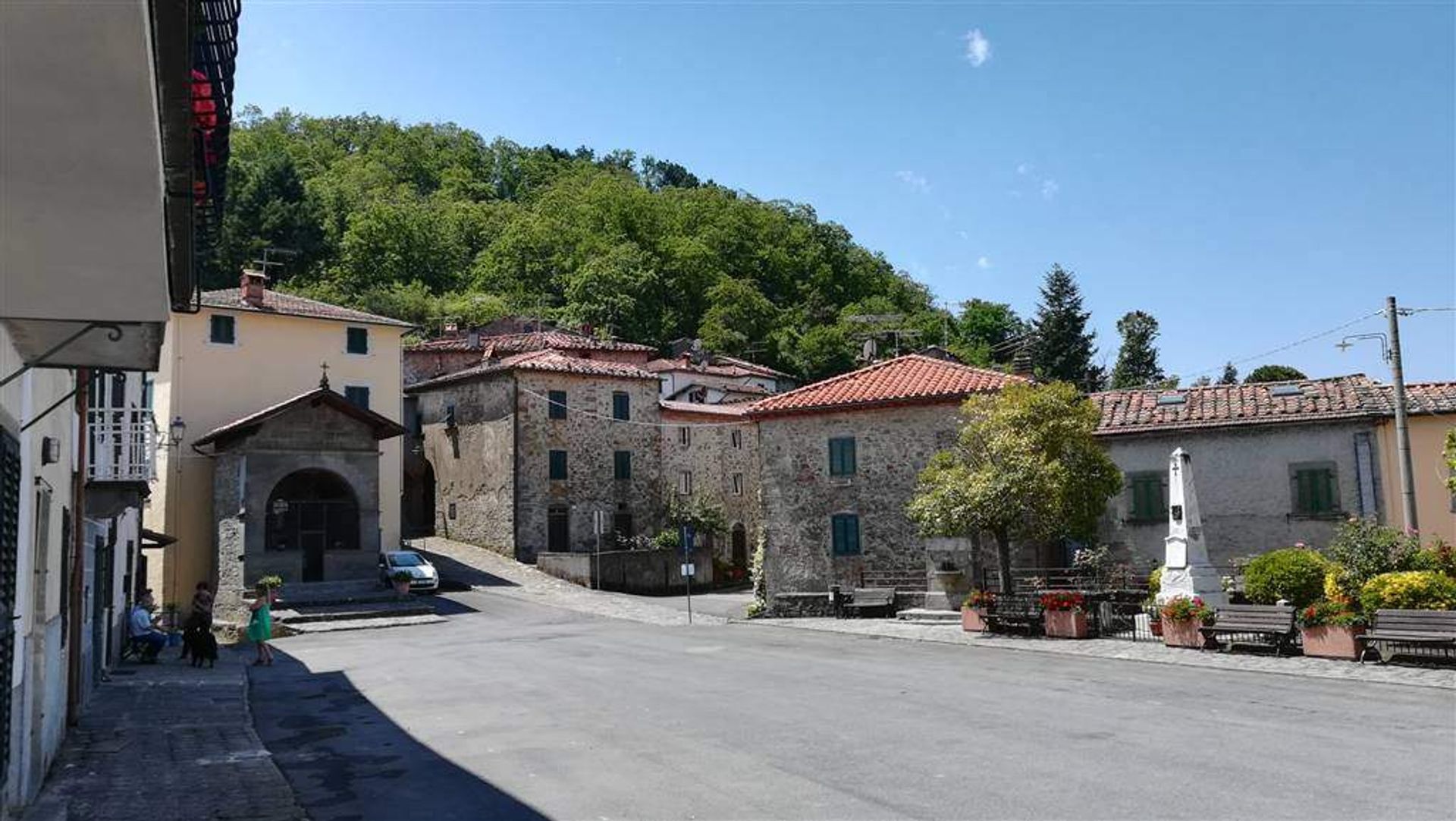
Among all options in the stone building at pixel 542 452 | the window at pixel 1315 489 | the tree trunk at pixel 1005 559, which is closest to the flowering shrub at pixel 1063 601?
the tree trunk at pixel 1005 559

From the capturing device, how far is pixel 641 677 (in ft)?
51.4

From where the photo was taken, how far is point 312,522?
3384 cm

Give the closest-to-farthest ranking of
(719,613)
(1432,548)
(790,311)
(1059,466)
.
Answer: (1432,548) < (1059,466) < (719,613) < (790,311)

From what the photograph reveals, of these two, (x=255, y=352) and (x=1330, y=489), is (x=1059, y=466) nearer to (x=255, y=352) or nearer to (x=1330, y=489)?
(x=1330, y=489)

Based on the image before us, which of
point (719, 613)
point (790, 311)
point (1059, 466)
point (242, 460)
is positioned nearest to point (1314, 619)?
point (1059, 466)

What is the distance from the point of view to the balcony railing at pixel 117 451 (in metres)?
14.4

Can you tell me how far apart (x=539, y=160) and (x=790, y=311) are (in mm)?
41979

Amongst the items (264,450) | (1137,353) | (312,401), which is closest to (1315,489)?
(312,401)

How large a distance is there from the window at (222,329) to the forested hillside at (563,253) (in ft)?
87.6

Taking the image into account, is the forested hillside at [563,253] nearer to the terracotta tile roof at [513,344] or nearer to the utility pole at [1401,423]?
the terracotta tile roof at [513,344]

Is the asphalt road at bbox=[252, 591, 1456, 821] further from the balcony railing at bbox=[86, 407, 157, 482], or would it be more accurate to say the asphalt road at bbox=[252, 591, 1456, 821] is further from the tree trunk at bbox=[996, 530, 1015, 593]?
the tree trunk at bbox=[996, 530, 1015, 593]

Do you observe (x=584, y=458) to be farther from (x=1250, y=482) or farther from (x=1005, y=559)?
(x=1250, y=482)

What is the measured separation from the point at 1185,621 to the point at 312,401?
2552 centimetres

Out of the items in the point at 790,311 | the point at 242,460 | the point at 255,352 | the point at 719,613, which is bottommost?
the point at 719,613
